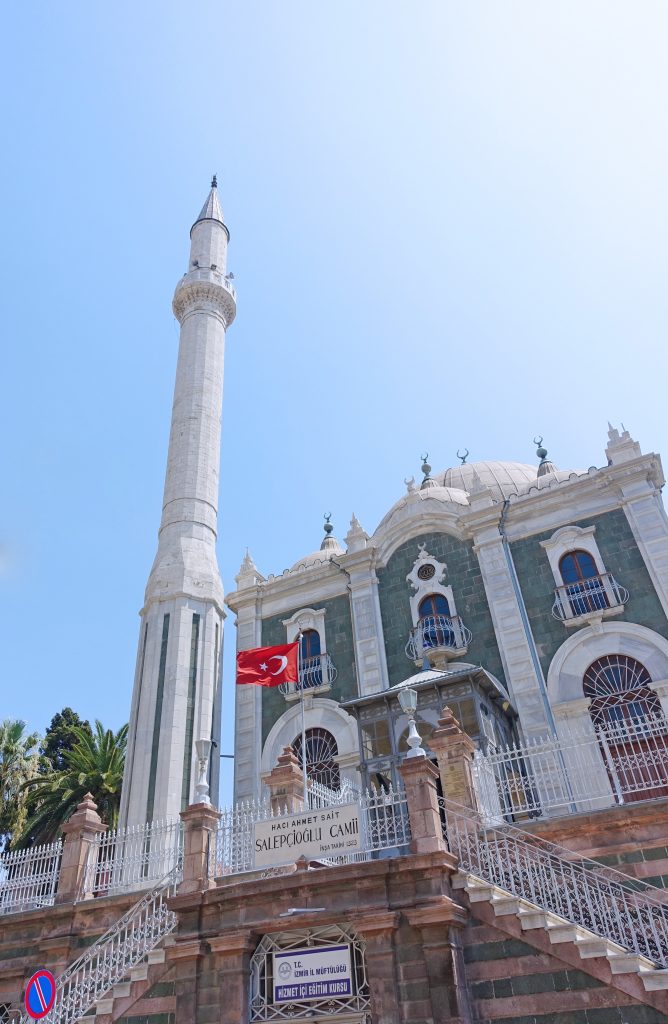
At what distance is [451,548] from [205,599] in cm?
779

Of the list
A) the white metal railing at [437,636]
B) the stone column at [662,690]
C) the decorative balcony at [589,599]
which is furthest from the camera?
the white metal railing at [437,636]

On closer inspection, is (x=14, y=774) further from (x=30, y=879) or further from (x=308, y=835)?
(x=308, y=835)

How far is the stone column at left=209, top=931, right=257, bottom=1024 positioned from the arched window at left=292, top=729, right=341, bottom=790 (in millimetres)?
9255

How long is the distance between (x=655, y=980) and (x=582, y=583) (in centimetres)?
1217

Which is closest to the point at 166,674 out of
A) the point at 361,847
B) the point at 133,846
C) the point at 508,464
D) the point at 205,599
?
the point at 205,599

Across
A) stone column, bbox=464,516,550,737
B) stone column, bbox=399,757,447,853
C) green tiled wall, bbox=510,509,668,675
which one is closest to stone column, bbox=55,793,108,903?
stone column, bbox=399,757,447,853

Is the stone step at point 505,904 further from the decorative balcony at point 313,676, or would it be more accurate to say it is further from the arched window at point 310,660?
the arched window at point 310,660

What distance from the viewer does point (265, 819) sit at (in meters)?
12.0

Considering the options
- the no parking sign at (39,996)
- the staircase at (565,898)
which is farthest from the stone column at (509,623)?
the no parking sign at (39,996)

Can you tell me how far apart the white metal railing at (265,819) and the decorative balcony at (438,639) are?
7184 millimetres

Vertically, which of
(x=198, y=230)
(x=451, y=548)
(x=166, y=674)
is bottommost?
(x=166, y=674)

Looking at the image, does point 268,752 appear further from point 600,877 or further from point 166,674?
point 600,877

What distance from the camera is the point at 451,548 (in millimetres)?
22188

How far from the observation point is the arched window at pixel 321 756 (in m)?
20.4
